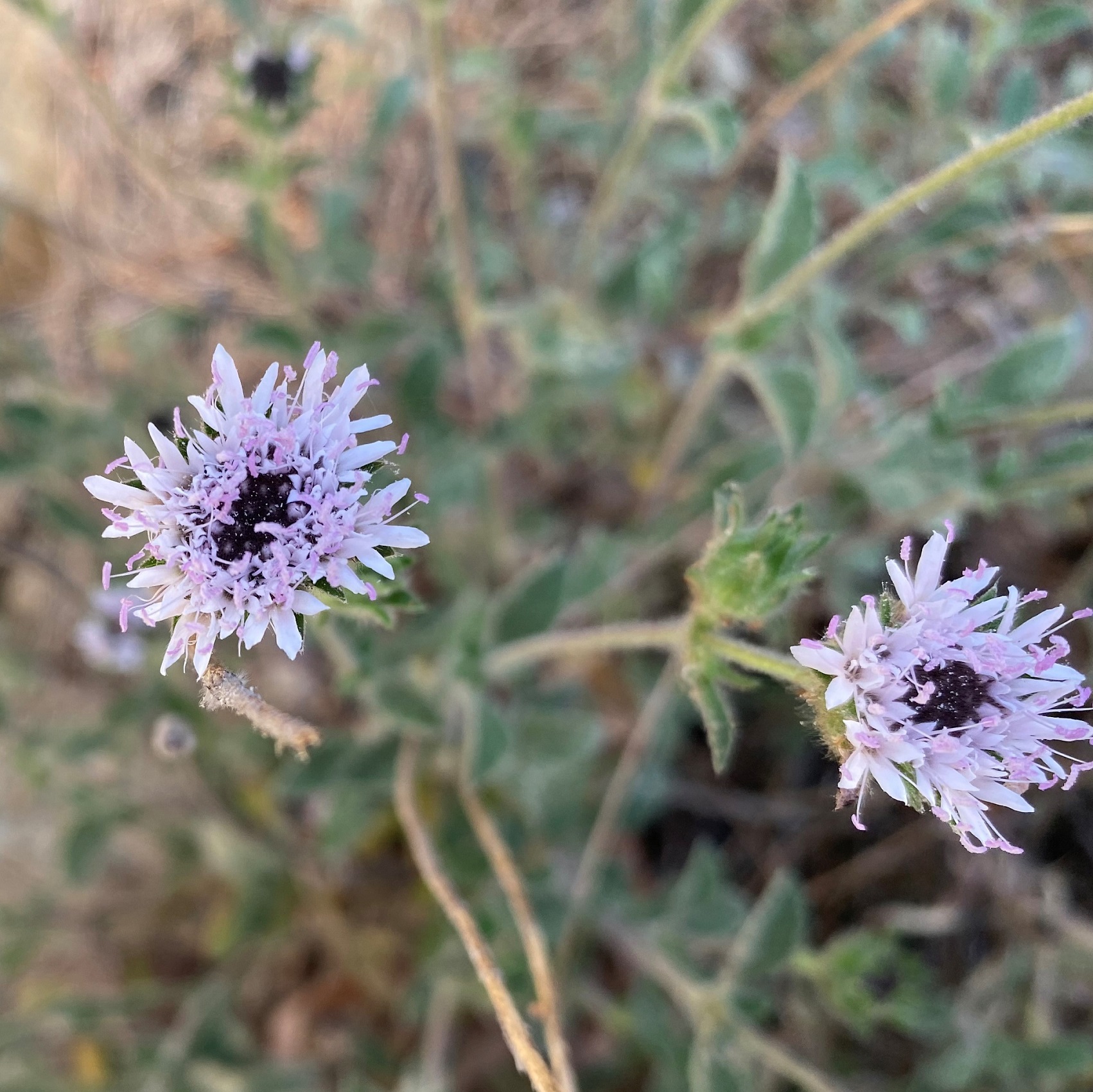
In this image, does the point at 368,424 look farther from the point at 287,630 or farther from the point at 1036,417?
the point at 1036,417

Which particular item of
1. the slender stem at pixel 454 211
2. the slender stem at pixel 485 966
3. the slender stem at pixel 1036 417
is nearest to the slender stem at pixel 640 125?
the slender stem at pixel 454 211

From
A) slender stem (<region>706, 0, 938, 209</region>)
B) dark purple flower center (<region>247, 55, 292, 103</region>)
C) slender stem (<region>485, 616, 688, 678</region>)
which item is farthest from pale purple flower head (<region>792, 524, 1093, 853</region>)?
dark purple flower center (<region>247, 55, 292, 103</region>)

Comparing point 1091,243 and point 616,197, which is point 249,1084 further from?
point 1091,243

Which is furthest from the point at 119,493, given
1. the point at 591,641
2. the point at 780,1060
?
the point at 780,1060

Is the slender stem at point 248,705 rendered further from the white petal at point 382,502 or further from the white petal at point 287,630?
the white petal at point 382,502

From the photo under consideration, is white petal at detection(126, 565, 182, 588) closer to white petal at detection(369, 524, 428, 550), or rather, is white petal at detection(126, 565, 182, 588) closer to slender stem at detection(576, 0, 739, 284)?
white petal at detection(369, 524, 428, 550)

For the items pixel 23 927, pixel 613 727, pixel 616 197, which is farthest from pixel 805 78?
pixel 23 927
